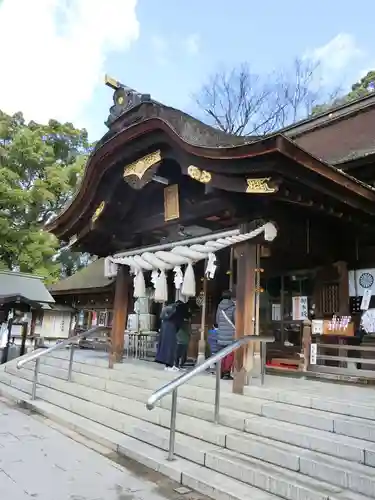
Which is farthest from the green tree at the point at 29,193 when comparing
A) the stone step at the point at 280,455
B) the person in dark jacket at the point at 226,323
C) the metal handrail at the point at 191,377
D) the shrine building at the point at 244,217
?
the stone step at the point at 280,455

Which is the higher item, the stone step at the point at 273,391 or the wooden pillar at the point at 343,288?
the wooden pillar at the point at 343,288

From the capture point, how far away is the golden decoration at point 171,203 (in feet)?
24.9

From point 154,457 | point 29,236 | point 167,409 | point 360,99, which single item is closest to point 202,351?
point 167,409

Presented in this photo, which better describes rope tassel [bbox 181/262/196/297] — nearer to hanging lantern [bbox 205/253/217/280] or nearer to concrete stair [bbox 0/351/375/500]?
hanging lantern [bbox 205/253/217/280]

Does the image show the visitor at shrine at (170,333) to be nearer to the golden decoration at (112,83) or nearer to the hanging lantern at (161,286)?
the hanging lantern at (161,286)

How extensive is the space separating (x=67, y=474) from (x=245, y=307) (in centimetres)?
303

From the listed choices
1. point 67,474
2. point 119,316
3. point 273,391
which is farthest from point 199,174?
point 119,316

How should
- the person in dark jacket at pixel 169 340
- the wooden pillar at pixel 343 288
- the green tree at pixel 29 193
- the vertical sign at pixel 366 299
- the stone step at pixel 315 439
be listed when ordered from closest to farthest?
the stone step at pixel 315 439
the vertical sign at pixel 366 299
the wooden pillar at pixel 343 288
the person in dark jacket at pixel 169 340
the green tree at pixel 29 193

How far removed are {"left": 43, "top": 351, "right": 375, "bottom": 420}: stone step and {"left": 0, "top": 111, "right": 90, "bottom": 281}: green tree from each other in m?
14.2

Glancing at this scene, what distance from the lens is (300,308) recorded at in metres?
A: 8.21

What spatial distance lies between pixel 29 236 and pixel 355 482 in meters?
20.5

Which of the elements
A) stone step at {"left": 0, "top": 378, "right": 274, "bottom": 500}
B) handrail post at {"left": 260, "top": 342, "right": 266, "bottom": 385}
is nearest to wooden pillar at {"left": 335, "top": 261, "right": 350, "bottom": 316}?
handrail post at {"left": 260, "top": 342, "right": 266, "bottom": 385}

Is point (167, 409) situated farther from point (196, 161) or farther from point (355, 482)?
point (196, 161)

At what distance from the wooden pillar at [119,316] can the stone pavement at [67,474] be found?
3078mm
